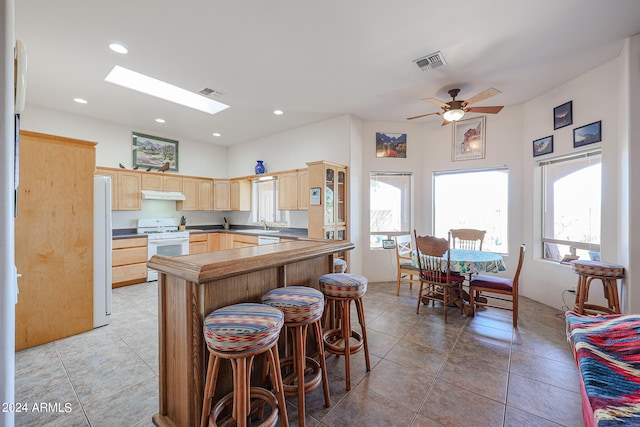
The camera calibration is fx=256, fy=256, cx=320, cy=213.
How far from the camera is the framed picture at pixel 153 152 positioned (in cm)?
509

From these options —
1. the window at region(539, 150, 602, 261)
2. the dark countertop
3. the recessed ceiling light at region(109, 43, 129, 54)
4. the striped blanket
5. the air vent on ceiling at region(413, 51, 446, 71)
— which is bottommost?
the striped blanket

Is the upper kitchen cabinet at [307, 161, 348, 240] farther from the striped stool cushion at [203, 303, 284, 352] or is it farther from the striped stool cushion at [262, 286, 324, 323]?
the striped stool cushion at [203, 303, 284, 352]

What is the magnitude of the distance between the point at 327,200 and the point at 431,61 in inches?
91.4

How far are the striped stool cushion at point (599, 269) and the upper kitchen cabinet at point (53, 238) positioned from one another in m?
5.19

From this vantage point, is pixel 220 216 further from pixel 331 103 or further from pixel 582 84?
pixel 582 84

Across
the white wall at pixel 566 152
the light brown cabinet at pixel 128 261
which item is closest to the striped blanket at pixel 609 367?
the white wall at pixel 566 152

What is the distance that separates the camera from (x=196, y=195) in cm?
582

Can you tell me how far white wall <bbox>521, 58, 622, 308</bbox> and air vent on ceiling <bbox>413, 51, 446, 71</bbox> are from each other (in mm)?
1852

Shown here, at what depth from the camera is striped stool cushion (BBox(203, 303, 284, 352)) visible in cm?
116

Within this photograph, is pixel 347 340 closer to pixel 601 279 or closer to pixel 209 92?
pixel 601 279

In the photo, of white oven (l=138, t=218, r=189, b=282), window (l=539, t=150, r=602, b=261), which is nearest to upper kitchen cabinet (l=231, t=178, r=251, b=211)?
white oven (l=138, t=218, r=189, b=282)

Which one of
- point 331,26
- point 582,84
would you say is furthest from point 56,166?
point 582,84

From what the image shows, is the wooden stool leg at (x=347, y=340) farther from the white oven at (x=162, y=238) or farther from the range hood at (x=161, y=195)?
the range hood at (x=161, y=195)

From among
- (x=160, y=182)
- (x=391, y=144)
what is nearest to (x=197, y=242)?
(x=160, y=182)
